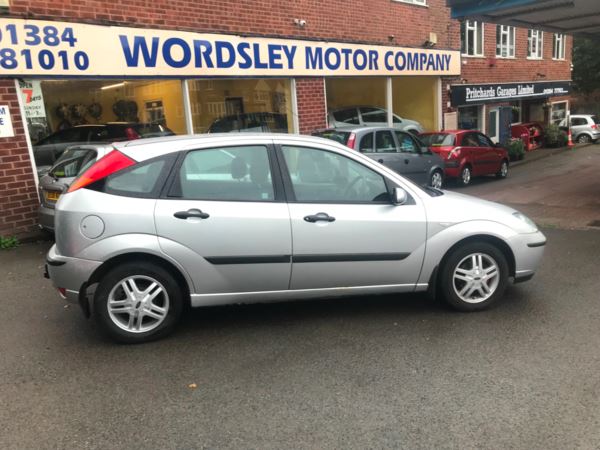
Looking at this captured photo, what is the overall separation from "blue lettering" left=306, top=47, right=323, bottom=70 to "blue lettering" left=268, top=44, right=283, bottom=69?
0.90 m

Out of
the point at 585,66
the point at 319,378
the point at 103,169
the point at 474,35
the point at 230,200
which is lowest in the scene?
the point at 319,378

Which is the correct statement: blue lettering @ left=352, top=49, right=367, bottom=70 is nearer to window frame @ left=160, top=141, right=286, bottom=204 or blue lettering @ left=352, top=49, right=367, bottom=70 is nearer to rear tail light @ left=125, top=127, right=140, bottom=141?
rear tail light @ left=125, top=127, right=140, bottom=141

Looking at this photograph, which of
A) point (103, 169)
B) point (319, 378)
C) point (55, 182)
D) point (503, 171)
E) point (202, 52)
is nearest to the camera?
point (319, 378)

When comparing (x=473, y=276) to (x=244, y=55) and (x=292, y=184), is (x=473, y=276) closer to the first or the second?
(x=292, y=184)

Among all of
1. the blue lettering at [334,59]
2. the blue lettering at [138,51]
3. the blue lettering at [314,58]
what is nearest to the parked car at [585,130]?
the blue lettering at [334,59]

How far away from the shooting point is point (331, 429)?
2.94m

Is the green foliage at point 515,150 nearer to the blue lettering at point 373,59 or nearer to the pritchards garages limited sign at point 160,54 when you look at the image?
the pritchards garages limited sign at point 160,54

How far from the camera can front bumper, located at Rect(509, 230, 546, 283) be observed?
4562mm

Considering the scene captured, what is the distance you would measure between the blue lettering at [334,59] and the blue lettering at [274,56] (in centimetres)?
157

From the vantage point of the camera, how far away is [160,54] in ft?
31.0

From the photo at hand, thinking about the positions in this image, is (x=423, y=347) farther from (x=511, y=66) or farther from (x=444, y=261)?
(x=511, y=66)

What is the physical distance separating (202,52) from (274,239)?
23.3ft

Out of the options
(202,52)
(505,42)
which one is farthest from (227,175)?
(505,42)

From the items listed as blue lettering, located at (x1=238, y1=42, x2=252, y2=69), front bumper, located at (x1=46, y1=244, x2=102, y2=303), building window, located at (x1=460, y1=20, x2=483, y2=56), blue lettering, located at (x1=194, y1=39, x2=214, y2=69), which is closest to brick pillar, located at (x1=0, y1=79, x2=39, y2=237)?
blue lettering, located at (x1=194, y1=39, x2=214, y2=69)
